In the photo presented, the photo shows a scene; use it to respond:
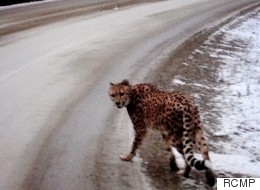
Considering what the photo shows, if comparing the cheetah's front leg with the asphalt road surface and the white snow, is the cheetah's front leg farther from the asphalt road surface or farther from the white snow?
the white snow

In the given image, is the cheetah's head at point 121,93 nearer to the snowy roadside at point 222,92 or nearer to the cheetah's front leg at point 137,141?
the cheetah's front leg at point 137,141

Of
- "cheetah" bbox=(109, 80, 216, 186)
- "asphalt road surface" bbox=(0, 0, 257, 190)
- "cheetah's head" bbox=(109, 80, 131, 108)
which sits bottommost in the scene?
Answer: "asphalt road surface" bbox=(0, 0, 257, 190)

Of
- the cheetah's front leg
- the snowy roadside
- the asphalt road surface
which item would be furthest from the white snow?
the asphalt road surface

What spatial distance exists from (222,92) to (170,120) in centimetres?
615

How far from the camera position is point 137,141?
9539 mm

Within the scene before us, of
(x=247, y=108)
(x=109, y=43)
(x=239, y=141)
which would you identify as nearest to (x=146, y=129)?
(x=239, y=141)

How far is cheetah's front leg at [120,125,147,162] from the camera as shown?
30.9 feet

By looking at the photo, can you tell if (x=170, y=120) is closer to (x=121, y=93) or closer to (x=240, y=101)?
(x=121, y=93)

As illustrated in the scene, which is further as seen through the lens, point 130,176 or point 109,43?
point 109,43

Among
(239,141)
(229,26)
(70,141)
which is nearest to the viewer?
(70,141)

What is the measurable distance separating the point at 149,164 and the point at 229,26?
14377mm

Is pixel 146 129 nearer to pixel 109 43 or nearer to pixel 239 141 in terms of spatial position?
pixel 239 141

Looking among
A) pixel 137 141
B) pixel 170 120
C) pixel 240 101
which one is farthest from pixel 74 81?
pixel 170 120

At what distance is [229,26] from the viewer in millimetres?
23078
